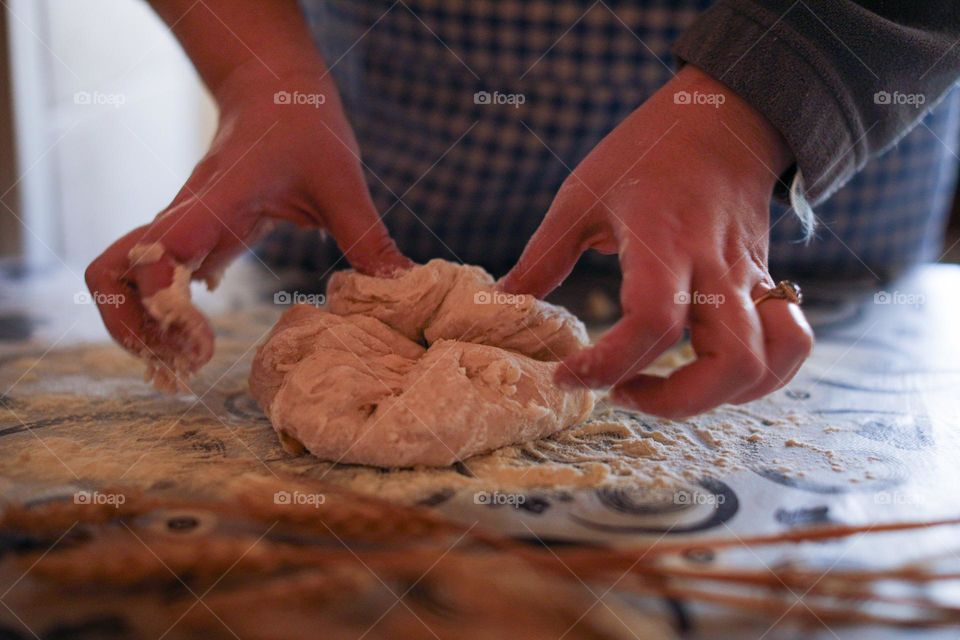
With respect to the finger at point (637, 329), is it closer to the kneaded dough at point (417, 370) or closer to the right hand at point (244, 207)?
the kneaded dough at point (417, 370)

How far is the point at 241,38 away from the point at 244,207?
1.13 ft

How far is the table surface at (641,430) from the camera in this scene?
2.70 ft

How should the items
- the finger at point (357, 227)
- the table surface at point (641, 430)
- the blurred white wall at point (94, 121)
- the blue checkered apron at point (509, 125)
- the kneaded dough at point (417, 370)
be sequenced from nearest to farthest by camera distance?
1. the table surface at point (641, 430)
2. the kneaded dough at point (417, 370)
3. the finger at point (357, 227)
4. the blue checkered apron at point (509, 125)
5. the blurred white wall at point (94, 121)

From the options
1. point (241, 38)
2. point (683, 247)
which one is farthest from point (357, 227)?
point (683, 247)

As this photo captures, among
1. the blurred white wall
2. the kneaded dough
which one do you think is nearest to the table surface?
the kneaded dough

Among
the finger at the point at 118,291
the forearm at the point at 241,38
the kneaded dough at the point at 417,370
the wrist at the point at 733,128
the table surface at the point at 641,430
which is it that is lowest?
the table surface at the point at 641,430

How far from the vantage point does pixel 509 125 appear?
1725 mm

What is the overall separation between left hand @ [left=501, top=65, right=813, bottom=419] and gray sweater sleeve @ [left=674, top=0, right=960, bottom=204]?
0.03 m

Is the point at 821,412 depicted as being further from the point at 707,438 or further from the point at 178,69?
the point at 178,69

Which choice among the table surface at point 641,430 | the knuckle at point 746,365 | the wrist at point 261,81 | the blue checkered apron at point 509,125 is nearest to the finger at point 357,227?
the wrist at point 261,81

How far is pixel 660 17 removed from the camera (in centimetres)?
161

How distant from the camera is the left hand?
847 mm

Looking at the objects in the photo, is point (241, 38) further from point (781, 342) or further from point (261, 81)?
point (781, 342)

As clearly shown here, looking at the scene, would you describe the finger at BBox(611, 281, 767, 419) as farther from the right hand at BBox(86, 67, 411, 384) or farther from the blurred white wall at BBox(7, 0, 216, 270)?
the blurred white wall at BBox(7, 0, 216, 270)
